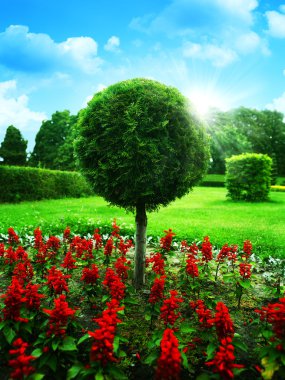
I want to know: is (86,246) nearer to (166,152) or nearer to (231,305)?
(166,152)

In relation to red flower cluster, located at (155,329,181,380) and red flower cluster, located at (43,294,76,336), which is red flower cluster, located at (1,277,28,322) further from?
red flower cluster, located at (155,329,181,380)

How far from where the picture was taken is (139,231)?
4820mm

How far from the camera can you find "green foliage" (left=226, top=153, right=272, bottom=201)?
18344 mm

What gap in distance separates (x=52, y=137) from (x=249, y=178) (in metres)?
43.4

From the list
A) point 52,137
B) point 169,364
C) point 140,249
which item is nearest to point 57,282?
point 169,364

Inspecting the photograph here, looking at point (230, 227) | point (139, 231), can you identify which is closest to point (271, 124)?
point (230, 227)

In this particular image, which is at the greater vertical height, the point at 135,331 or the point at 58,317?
the point at 58,317

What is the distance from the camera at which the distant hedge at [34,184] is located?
17312 mm

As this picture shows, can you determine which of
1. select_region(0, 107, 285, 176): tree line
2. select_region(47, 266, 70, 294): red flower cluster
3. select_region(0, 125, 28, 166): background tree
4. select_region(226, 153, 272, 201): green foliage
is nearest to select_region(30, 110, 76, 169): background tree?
select_region(0, 107, 285, 176): tree line

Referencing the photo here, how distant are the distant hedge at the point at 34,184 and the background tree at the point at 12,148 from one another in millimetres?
30311

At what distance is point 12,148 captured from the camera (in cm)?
4950

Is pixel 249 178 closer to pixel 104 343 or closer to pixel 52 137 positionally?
pixel 104 343

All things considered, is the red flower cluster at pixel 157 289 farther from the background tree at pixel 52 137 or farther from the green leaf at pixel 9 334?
the background tree at pixel 52 137

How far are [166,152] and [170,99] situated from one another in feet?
2.43
